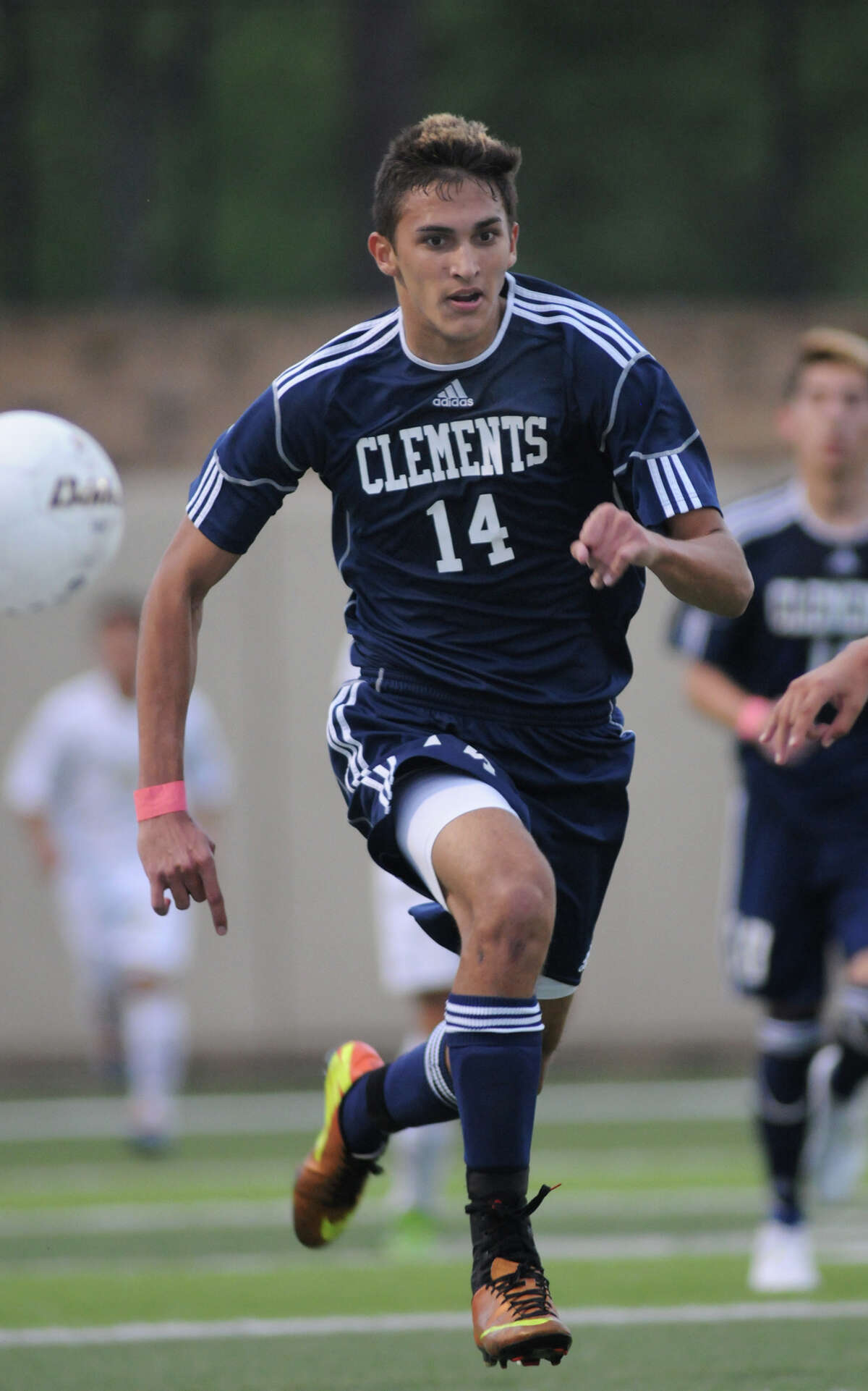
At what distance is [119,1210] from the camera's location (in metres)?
9.03

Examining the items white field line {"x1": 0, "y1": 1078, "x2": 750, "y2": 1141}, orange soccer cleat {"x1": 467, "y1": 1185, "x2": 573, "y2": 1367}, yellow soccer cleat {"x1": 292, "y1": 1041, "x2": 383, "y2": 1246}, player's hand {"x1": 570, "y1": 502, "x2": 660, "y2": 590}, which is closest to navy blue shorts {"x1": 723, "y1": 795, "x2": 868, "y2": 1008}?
yellow soccer cleat {"x1": 292, "y1": 1041, "x2": 383, "y2": 1246}

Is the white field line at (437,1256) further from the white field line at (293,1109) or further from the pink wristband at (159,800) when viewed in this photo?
the white field line at (293,1109)

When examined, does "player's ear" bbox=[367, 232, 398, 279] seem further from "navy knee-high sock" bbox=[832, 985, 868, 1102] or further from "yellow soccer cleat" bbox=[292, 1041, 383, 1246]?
"navy knee-high sock" bbox=[832, 985, 868, 1102]

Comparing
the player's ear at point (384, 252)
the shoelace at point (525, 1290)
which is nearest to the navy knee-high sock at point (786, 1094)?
the shoelace at point (525, 1290)

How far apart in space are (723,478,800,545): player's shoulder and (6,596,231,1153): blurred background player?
185 inches

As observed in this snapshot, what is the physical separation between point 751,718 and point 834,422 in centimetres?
102

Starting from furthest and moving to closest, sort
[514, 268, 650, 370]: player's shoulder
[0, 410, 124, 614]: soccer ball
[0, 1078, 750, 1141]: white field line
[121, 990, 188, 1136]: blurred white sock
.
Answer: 1. [0, 1078, 750, 1141]: white field line
2. [121, 990, 188, 1136]: blurred white sock
3. [0, 410, 124, 614]: soccer ball
4. [514, 268, 650, 370]: player's shoulder

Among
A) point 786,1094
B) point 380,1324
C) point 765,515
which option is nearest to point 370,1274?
point 380,1324

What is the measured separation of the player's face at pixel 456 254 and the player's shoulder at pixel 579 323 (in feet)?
0.48

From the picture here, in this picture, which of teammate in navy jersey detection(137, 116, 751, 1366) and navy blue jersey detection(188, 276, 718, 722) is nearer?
teammate in navy jersey detection(137, 116, 751, 1366)

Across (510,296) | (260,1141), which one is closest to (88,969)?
(260,1141)

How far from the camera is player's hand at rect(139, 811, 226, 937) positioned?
4645mm

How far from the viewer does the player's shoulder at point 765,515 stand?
7043 mm

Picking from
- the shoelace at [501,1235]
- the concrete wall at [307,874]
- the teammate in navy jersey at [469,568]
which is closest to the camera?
the shoelace at [501,1235]
